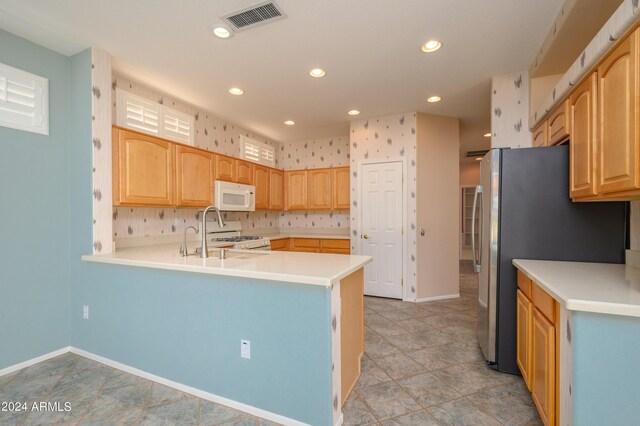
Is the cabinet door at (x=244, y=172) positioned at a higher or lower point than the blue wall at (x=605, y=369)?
higher

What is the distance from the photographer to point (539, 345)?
5.47 ft

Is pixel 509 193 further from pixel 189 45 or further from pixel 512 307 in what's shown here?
pixel 189 45

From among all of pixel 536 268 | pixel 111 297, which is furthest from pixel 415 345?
pixel 111 297

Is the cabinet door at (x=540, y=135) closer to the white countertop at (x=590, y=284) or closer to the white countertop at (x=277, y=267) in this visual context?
the white countertop at (x=590, y=284)

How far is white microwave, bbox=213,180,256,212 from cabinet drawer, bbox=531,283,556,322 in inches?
129

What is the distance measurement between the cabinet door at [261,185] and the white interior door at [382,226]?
1609 millimetres

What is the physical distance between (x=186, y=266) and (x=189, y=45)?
185 cm

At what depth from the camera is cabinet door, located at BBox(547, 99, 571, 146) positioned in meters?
2.00

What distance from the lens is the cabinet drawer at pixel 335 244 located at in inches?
186

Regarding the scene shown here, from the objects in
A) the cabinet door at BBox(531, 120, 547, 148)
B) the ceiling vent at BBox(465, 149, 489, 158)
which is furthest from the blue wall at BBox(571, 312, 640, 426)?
the ceiling vent at BBox(465, 149, 489, 158)

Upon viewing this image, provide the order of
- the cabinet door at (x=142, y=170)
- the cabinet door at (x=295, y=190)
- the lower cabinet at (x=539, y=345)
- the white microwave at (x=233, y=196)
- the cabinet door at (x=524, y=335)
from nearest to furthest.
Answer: the lower cabinet at (x=539, y=345)
the cabinet door at (x=524, y=335)
the cabinet door at (x=142, y=170)
the white microwave at (x=233, y=196)
the cabinet door at (x=295, y=190)

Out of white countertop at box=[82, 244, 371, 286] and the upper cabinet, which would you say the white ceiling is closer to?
the upper cabinet

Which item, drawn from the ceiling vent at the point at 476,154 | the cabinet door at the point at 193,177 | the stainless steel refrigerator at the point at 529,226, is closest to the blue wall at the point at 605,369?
the stainless steel refrigerator at the point at 529,226

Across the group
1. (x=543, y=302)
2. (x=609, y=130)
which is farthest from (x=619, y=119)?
(x=543, y=302)
